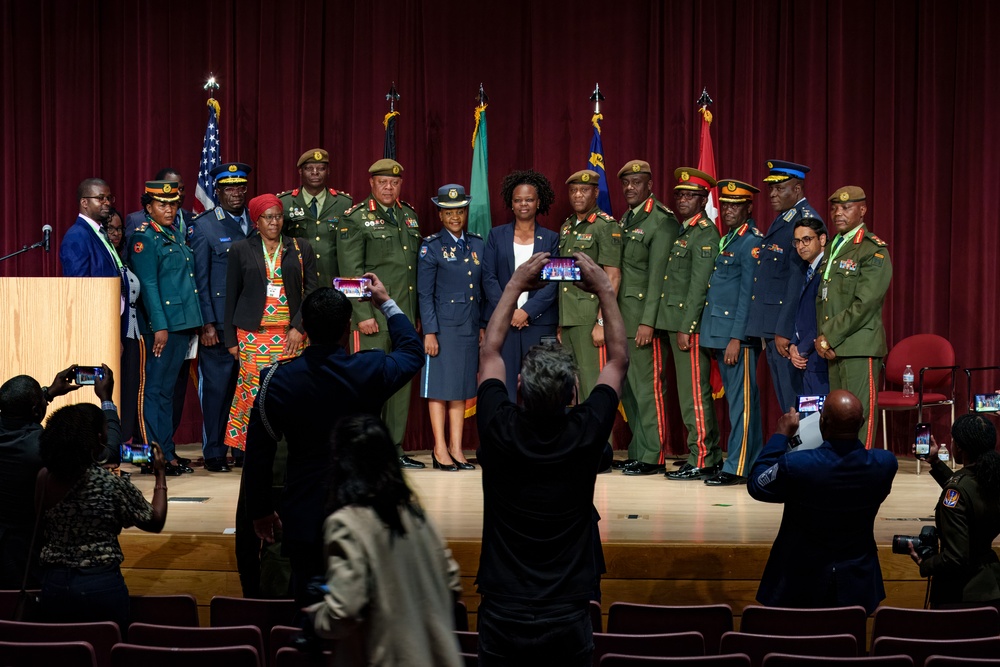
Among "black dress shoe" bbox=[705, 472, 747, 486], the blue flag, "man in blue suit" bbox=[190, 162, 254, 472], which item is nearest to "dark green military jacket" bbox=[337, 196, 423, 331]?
"man in blue suit" bbox=[190, 162, 254, 472]

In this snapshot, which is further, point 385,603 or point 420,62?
point 420,62

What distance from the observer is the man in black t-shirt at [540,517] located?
2.90m

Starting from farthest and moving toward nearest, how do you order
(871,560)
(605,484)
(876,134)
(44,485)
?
(876,134)
(605,484)
(871,560)
(44,485)

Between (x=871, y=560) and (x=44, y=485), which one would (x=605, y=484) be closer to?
(x=871, y=560)

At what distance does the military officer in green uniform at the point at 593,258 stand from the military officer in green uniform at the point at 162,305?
225cm

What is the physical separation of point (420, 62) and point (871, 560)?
5741 mm

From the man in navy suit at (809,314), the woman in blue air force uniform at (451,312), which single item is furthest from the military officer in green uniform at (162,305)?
the man in navy suit at (809,314)

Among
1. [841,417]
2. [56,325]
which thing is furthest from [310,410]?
[56,325]

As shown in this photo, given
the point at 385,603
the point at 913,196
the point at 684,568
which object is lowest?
the point at 684,568

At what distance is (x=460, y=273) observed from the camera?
7.21 m

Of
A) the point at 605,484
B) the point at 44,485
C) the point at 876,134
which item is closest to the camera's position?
the point at 44,485

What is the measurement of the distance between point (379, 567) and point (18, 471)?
2099mm

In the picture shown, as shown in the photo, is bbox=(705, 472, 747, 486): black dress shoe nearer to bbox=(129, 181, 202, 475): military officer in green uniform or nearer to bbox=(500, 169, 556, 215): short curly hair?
bbox=(500, 169, 556, 215): short curly hair

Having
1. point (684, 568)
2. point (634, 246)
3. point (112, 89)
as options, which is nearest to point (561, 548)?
point (684, 568)
